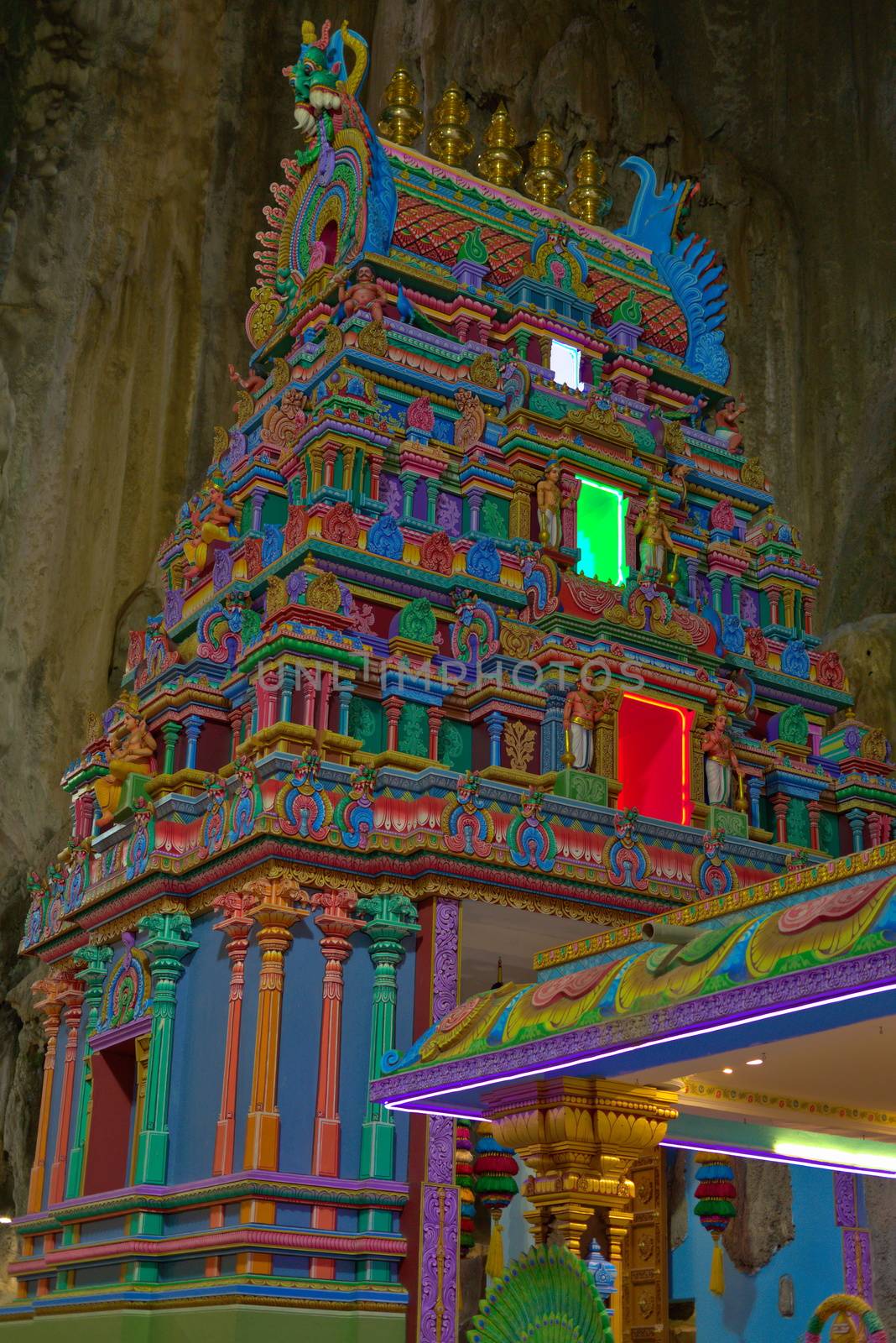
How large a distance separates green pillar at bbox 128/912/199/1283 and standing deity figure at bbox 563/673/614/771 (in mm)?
5070

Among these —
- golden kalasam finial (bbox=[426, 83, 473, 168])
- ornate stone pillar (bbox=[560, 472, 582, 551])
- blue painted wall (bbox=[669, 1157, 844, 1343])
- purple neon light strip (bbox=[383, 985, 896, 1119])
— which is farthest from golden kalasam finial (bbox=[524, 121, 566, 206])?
purple neon light strip (bbox=[383, 985, 896, 1119])

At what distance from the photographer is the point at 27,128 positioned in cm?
3747

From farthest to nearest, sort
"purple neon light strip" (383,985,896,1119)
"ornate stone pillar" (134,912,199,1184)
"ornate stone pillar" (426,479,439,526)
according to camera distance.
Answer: "ornate stone pillar" (426,479,439,526) → "ornate stone pillar" (134,912,199,1184) → "purple neon light strip" (383,985,896,1119)

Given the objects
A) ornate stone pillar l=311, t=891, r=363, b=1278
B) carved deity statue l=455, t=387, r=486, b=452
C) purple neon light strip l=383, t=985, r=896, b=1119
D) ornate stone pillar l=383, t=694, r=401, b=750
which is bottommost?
purple neon light strip l=383, t=985, r=896, b=1119

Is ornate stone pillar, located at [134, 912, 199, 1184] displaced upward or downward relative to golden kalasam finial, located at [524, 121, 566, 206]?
downward

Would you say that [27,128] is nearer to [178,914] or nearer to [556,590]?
[556,590]

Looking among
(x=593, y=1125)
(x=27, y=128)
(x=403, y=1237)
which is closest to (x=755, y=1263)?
(x=403, y=1237)

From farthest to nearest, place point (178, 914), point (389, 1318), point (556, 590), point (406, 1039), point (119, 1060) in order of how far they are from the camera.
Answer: point (556, 590) < point (119, 1060) < point (178, 914) < point (406, 1039) < point (389, 1318)

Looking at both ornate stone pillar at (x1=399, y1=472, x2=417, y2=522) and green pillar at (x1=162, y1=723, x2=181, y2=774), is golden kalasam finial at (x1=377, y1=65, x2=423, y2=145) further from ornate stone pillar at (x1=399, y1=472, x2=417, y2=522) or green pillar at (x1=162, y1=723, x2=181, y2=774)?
green pillar at (x1=162, y1=723, x2=181, y2=774)

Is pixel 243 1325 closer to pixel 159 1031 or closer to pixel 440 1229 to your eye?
pixel 440 1229

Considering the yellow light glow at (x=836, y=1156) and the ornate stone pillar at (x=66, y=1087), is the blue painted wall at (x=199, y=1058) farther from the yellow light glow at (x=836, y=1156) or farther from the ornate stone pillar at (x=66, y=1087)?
the yellow light glow at (x=836, y=1156)

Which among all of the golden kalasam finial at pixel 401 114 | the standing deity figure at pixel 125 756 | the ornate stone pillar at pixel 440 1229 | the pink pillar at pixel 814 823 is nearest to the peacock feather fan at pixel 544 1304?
the ornate stone pillar at pixel 440 1229

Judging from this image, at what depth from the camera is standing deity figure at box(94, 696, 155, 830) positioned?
21109mm

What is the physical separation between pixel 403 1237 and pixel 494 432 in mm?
11056
